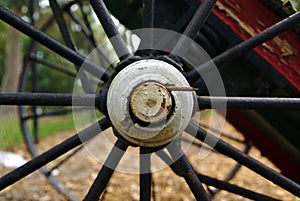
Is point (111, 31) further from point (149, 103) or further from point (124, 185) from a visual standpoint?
point (124, 185)

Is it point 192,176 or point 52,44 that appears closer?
point 192,176

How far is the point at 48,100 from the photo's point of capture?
2.14 m

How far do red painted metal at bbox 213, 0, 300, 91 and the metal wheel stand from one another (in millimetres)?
361

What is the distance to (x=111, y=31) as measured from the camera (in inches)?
88.5

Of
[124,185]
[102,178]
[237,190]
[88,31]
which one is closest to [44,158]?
[102,178]

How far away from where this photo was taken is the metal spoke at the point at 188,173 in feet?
7.16

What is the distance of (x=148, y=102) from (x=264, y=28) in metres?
1.03

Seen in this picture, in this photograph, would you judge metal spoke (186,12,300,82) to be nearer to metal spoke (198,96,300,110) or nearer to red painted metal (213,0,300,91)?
metal spoke (198,96,300,110)

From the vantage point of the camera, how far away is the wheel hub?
6.41ft

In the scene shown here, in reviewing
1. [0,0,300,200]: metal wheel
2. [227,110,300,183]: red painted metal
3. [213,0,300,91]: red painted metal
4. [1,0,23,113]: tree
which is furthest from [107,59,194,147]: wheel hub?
[1,0,23,113]: tree

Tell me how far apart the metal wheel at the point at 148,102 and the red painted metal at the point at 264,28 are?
361 millimetres

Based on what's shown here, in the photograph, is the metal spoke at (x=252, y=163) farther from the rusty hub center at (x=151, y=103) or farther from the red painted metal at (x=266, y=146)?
the red painted metal at (x=266, y=146)

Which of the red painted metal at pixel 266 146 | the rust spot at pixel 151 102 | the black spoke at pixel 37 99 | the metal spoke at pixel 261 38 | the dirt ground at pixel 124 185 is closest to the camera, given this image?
the rust spot at pixel 151 102

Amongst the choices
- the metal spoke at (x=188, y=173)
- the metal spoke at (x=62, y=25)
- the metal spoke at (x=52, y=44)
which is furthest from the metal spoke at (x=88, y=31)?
the metal spoke at (x=188, y=173)
